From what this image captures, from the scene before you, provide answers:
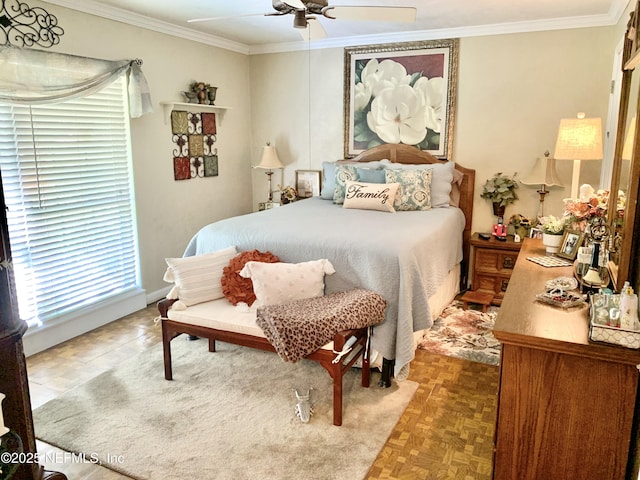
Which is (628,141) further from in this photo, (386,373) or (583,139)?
(386,373)

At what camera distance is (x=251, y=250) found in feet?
10.5

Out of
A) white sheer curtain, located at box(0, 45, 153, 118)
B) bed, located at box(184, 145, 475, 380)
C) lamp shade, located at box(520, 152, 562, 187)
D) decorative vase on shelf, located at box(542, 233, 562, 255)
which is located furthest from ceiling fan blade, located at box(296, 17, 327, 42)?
lamp shade, located at box(520, 152, 562, 187)

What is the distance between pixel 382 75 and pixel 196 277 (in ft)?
Result: 9.67

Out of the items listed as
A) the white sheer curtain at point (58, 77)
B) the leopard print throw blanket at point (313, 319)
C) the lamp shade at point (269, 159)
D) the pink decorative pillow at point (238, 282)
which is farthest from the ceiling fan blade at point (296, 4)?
the lamp shade at point (269, 159)

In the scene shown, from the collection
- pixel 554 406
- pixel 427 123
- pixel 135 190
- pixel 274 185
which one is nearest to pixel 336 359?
pixel 554 406

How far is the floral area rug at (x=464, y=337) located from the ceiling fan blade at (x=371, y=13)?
2.01m

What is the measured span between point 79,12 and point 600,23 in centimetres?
401

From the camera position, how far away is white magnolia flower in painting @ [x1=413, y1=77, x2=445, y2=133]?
4582 millimetres

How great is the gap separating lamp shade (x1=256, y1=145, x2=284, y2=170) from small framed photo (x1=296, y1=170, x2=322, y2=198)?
0.87 feet

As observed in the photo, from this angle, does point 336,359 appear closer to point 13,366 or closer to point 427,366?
point 427,366

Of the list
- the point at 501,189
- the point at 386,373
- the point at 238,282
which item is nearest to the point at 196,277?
the point at 238,282

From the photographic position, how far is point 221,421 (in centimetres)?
252

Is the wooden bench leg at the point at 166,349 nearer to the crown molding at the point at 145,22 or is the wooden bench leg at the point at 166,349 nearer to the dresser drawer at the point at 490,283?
the crown molding at the point at 145,22

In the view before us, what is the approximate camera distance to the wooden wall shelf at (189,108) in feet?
14.1
